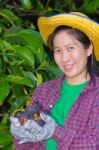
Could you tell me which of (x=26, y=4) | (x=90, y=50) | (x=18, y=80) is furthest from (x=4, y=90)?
(x=26, y=4)

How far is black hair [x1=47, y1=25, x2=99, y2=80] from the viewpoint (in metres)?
1.67

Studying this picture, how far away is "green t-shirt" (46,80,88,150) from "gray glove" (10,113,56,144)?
0.12 metres

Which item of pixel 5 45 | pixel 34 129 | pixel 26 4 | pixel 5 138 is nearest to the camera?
pixel 34 129

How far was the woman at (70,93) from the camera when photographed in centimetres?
156

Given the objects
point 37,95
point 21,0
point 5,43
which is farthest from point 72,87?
point 21,0

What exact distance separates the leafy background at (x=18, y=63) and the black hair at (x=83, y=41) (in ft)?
0.24

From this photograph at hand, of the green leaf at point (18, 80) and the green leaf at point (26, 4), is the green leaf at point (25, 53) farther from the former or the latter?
the green leaf at point (26, 4)

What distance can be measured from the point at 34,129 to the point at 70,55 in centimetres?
27

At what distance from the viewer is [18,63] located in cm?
179

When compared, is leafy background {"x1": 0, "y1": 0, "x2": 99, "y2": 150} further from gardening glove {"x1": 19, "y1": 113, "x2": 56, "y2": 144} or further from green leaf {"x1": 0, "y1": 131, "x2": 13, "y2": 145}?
gardening glove {"x1": 19, "y1": 113, "x2": 56, "y2": 144}

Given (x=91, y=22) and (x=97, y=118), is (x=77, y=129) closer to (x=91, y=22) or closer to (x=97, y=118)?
(x=97, y=118)

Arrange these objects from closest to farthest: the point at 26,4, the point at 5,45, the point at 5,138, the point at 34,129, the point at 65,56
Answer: the point at 34,129 → the point at 65,56 → the point at 5,45 → the point at 5,138 → the point at 26,4

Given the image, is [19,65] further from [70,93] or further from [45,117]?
[45,117]

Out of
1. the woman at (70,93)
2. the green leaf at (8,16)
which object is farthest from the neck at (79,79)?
the green leaf at (8,16)
